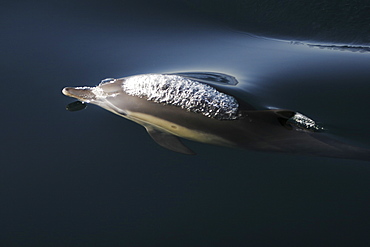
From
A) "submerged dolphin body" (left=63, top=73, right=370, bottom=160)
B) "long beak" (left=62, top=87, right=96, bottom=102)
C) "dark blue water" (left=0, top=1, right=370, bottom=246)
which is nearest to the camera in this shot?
"dark blue water" (left=0, top=1, right=370, bottom=246)

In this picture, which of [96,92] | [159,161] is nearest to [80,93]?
[96,92]

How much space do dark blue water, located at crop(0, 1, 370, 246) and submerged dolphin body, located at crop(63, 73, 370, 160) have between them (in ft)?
0.35

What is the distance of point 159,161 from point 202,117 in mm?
689

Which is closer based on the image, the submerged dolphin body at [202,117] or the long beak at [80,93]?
the submerged dolphin body at [202,117]

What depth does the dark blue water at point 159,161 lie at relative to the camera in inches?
131

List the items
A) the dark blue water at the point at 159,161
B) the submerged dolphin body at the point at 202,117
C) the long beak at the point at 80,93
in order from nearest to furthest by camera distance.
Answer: the dark blue water at the point at 159,161 < the submerged dolphin body at the point at 202,117 < the long beak at the point at 80,93

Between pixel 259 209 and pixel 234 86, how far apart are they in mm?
1911

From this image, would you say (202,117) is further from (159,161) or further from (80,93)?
(80,93)

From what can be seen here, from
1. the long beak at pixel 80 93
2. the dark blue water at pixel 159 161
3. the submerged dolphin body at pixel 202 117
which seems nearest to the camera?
the dark blue water at pixel 159 161

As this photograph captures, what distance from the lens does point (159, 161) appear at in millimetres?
4008

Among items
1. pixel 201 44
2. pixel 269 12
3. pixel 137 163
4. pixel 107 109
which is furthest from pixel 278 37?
pixel 137 163

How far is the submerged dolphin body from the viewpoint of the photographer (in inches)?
162

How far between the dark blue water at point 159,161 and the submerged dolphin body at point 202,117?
0.11 m

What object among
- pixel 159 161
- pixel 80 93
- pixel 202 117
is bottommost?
pixel 159 161
